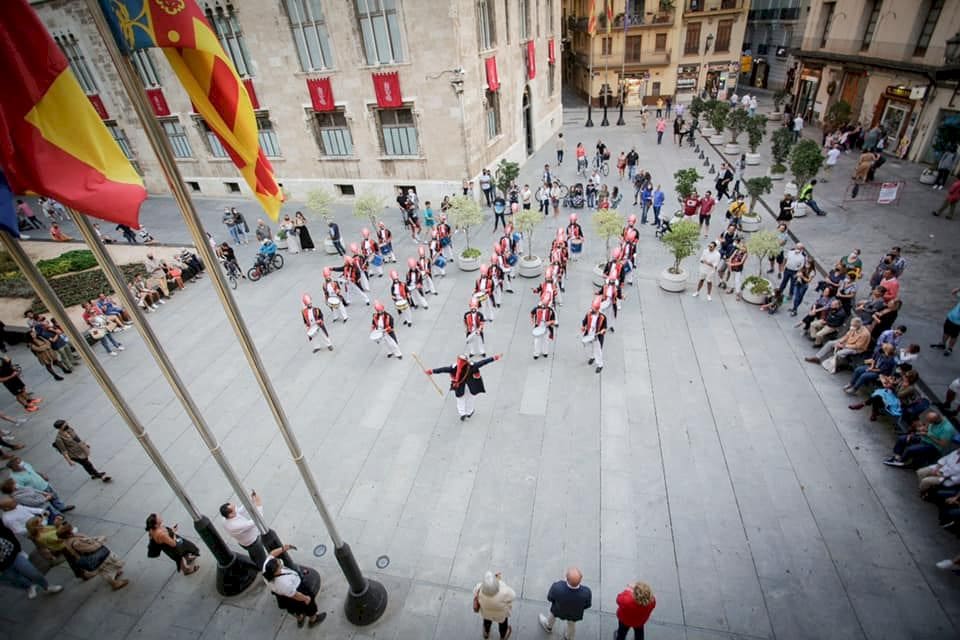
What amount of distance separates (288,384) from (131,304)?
6.98 metres

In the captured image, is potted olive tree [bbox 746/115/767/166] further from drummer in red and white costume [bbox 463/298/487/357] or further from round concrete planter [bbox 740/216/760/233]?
drummer in red and white costume [bbox 463/298/487/357]

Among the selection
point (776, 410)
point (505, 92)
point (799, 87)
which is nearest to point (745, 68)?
point (799, 87)

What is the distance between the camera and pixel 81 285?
1792 centimetres

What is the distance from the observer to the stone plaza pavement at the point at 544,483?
686 cm

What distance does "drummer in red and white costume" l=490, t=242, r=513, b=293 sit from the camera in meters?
14.2

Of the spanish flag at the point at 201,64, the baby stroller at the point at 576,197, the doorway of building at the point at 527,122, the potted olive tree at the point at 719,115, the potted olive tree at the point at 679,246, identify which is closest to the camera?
the spanish flag at the point at 201,64

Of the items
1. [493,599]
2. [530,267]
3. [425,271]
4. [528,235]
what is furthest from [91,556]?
[528,235]

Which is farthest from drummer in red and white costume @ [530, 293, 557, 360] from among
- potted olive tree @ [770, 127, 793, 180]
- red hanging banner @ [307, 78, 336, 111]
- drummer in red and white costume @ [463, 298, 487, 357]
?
potted olive tree @ [770, 127, 793, 180]

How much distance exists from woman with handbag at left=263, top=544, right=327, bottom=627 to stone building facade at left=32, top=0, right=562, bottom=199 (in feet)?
61.3

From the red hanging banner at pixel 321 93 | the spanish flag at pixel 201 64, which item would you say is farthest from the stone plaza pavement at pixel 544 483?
the red hanging banner at pixel 321 93

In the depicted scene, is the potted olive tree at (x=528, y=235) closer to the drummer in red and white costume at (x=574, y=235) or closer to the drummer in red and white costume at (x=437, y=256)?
the drummer in red and white costume at (x=574, y=235)

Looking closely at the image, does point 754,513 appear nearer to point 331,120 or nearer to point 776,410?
point 776,410

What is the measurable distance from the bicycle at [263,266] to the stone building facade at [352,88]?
7705 mm

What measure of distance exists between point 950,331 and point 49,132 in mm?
16101
